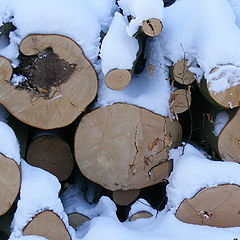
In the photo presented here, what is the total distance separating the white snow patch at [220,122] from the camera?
10.4ft

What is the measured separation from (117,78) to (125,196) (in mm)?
876

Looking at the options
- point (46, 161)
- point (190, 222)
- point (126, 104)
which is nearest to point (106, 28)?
point (126, 104)

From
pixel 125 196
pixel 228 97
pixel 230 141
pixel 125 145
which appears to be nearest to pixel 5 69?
pixel 125 145

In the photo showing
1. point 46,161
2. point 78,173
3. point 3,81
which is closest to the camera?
point 3,81

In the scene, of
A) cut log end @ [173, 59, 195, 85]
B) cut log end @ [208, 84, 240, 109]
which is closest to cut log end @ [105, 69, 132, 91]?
cut log end @ [173, 59, 195, 85]

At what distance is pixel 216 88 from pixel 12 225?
50.2 inches

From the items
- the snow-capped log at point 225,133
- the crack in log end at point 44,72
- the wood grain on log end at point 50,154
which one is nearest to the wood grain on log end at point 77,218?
the wood grain on log end at point 50,154

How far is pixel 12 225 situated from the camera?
2824 millimetres

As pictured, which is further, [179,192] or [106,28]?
[106,28]

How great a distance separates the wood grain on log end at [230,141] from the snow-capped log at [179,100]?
0.26 meters

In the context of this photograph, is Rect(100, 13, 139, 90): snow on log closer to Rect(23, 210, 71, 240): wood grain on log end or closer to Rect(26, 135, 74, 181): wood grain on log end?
Rect(26, 135, 74, 181): wood grain on log end

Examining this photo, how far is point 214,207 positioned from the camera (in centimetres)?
294

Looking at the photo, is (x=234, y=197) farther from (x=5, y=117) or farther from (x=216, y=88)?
(x=5, y=117)

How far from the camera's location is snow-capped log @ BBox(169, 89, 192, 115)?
319cm
